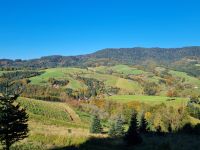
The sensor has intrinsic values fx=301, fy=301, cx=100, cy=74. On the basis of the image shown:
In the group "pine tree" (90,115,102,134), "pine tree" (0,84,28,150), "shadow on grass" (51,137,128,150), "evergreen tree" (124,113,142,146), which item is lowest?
"pine tree" (90,115,102,134)

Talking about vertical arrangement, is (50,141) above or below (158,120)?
above

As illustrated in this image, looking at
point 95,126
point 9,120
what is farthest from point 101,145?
point 95,126

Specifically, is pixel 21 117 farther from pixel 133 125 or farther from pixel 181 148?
pixel 181 148

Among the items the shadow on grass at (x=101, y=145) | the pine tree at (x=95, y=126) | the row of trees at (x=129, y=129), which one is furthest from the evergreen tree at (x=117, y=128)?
the shadow on grass at (x=101, y=145)

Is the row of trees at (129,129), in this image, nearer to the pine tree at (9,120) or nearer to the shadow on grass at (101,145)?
the shadow on grass at (101,145)

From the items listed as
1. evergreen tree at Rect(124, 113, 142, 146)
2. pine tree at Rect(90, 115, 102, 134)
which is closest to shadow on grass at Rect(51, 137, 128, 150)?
evergreen tree at Rect(124, 113, 142, 146)

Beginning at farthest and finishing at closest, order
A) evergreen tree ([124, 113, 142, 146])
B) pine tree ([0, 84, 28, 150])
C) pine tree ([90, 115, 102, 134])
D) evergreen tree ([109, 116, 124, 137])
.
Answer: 1. pine tree ([90, 115, 102, 134])
2. evergreen tree ([109, 116, 124, 137])
3. evergreen tree ([124, 113, 142, 146])
4. pine tree ([0, 84, 28, 150])

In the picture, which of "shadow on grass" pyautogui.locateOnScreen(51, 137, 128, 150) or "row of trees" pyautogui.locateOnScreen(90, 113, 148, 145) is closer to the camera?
"shadow on grass" pyautogui.locateOnScreen(51, 137, 128, 150)

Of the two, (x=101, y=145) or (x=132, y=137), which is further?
(x=132, y=137)

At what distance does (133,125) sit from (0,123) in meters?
20.7

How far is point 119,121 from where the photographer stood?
229 feet

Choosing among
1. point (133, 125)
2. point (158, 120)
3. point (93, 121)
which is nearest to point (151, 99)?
point (158, 120)

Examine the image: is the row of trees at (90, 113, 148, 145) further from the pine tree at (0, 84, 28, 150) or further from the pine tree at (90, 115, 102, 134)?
the pine tree at (0, 84, 28, 150)

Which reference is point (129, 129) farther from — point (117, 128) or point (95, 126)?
point (95, 126)
